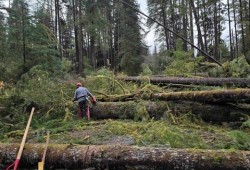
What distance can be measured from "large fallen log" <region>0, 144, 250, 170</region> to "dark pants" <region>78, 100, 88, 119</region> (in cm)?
426

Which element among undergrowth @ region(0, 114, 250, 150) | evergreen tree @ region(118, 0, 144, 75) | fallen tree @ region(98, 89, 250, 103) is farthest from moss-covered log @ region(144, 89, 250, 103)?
evergreen tree @ region(118, 0, 144, 75)

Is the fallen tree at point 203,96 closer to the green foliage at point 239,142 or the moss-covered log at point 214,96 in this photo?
the moss-covered log at point 214,96

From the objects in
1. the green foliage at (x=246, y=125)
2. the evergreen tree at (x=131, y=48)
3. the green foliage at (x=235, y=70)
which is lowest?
the green foliage at (x=246, y=125)

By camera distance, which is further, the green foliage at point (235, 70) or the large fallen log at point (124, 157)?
the green foliage at point (235, 70)

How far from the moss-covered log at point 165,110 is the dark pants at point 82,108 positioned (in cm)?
35

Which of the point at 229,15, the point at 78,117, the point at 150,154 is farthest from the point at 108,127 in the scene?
the point at 229,15

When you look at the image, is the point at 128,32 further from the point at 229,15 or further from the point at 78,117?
the point at 78,117

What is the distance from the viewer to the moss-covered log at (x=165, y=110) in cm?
951

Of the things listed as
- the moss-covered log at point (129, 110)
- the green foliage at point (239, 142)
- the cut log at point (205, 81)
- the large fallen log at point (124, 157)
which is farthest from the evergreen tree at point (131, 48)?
the large fallen log at point (124, 157)

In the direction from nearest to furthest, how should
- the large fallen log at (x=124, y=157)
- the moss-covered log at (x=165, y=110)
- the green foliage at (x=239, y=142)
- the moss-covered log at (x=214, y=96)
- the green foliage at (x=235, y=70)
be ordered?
the large fallen log at (x=124, y=157), the green foliage at (x=239, y=142), the moss-covered log at (x=214, y=96), the moss-covered log at (x=165, y=110), the green foliage at (x=235, y=70)

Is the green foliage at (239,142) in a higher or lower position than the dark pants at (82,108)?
lower

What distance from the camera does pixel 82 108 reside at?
1106 cm

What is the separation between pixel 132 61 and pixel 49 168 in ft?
87.2

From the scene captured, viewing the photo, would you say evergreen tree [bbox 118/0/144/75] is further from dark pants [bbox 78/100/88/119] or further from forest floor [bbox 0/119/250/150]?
forest floor [bbox 0/119/250/150]
